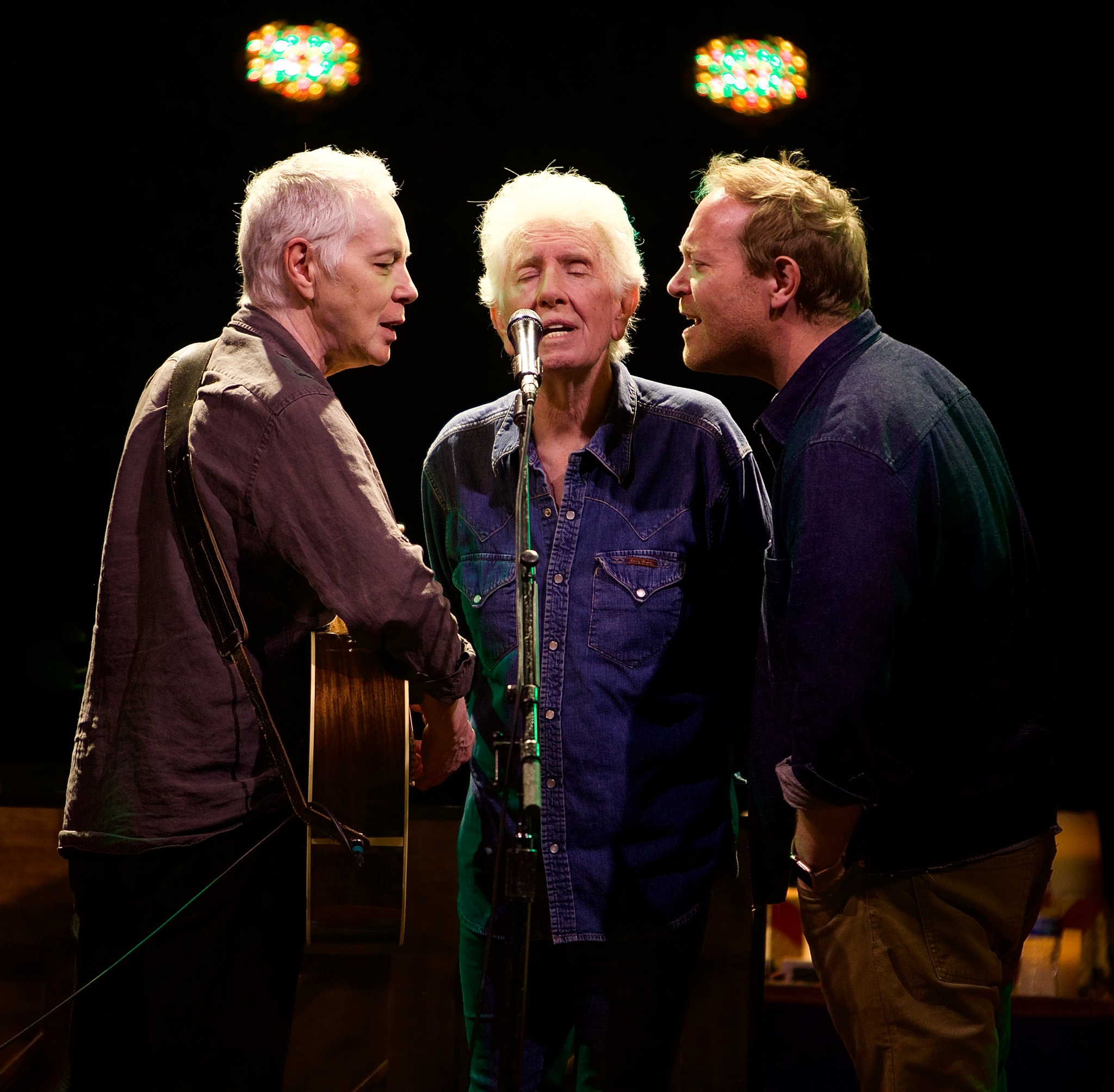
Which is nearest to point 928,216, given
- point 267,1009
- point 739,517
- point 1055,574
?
point 1055,574

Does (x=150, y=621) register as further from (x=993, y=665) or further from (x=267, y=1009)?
(x=993, y=665)

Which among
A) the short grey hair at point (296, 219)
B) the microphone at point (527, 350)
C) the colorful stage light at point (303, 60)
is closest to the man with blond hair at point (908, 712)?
the microphone at point (527, 350)

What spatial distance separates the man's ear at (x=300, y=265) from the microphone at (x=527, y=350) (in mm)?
400

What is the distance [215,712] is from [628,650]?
29.6 inches

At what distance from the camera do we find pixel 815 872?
164cm

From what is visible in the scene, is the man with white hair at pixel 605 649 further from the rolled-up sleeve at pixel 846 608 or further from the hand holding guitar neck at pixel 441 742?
the rolled-up sleeve at pixel 846 608

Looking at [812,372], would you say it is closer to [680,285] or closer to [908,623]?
[680,285]

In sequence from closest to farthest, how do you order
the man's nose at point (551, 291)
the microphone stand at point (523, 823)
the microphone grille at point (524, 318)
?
the microphone stand at point (523, 823), the microphone grille at point (524, 318), the man's nose at point (551, 291)

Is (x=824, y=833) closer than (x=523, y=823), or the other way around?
(x=523, y=823)

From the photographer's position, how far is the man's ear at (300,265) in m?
1.85

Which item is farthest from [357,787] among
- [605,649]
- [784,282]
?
[784,282]

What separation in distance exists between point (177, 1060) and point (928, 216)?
3194mm

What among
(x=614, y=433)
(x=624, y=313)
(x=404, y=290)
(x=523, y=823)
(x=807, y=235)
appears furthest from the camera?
(x=624, y=313)

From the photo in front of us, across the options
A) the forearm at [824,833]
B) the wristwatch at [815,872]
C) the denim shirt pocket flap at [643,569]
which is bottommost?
the wristwatch at [815,872]
